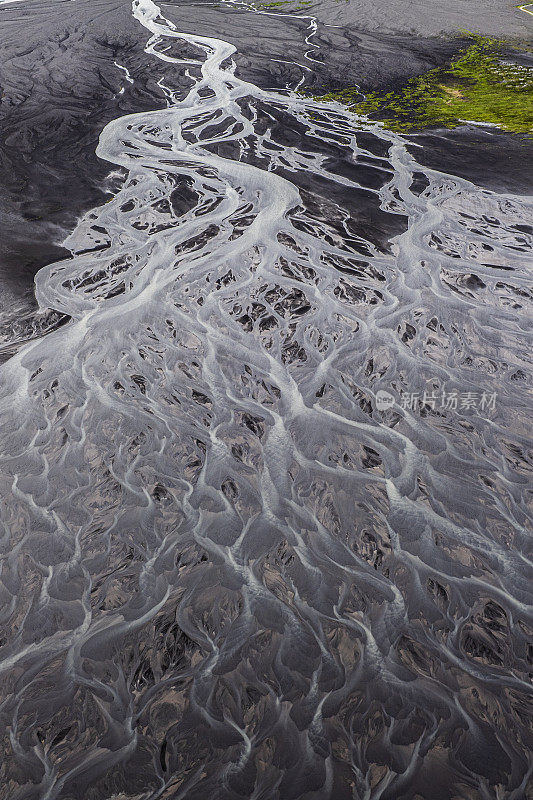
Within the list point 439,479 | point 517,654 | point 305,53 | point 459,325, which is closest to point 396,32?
point 305,53

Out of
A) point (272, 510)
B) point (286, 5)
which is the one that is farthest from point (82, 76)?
point (272, 510)

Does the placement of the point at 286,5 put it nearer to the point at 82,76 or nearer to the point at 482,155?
the point at 82,76

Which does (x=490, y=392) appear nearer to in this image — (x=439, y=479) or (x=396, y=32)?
(x=439, y=479)

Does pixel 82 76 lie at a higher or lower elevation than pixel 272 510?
higher

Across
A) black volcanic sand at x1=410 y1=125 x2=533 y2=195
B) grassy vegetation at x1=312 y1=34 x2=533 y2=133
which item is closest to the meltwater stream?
black volcanic sand at x1=410 y1=125 x2=533 y2=195

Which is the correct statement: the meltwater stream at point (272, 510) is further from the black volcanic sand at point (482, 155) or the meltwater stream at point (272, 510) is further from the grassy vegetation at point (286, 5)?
the grassy vegetation at point (286, 5)

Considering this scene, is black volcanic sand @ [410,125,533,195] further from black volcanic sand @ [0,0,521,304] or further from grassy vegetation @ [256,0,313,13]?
grassy vegetation @ [256,0,313,13]
